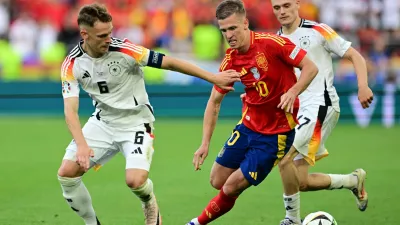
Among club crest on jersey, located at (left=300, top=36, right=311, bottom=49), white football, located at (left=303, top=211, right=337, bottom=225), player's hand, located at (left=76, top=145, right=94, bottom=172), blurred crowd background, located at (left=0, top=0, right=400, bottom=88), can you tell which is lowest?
blurred crowd background, located at (left=0, top=0, right=400, bottom=88)

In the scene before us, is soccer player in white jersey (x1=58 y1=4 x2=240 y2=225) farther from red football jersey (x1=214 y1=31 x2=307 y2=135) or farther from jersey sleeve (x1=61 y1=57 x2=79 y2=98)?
red football jersey (x1=214 y1=31 x2=307 y2=135)

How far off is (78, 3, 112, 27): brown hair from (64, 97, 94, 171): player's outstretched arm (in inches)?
28.1

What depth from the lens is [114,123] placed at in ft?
26.2

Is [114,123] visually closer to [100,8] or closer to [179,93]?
[100,8]

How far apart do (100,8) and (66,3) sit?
16151 mm

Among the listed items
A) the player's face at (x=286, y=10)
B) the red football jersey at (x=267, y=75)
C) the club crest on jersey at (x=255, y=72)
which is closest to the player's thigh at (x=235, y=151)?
the red football jersey at (x=267, y=75)

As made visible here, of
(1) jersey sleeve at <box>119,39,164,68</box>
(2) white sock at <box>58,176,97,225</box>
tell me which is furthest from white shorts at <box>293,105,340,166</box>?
(2) white sock at <box>58,176,97,225</box>

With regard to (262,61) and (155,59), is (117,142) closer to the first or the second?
(155,59)

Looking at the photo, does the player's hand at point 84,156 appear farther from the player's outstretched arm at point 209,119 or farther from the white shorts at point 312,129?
the white shorts at point 312,129

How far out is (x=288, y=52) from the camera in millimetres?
7543

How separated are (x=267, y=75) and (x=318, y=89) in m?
1.32

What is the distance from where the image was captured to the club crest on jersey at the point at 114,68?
775cm

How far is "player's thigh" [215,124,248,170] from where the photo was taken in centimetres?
793

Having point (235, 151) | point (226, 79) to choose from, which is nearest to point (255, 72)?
point (226, 79)
